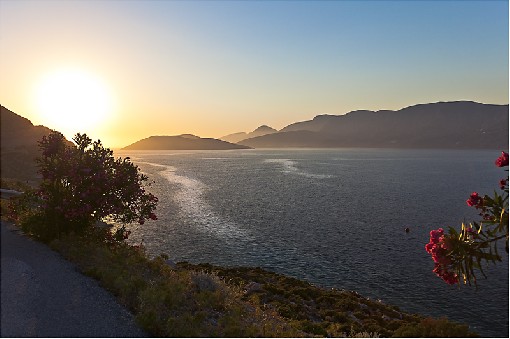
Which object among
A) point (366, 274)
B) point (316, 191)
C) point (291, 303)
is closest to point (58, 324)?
point (291, 303)

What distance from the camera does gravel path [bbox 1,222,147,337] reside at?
11.6 m

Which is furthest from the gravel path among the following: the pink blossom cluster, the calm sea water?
the calm sea water

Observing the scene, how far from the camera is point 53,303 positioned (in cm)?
1327

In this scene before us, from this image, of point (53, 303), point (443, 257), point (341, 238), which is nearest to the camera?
point (443, 257)

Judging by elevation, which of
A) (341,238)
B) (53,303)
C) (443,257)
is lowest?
(341,238)

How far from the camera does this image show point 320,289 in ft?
107

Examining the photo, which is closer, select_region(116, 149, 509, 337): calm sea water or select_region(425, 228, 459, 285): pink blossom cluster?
select_region(425, 228, 459, 285): pink blossom cluster

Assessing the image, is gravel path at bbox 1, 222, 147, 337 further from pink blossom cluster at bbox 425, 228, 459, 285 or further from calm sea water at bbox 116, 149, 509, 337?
calm sea water at bbox 116, 149, 509, 337

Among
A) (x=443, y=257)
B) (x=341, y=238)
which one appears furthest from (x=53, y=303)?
(x=341, y=238)

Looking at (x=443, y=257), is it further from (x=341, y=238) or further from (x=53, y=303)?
(x=341, y=238)

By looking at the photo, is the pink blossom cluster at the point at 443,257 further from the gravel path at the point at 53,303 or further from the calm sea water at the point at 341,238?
the calm sea water at the point at 341,238

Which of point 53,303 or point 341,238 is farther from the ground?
point 53,303

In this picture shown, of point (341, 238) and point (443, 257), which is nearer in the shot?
point (443, 257)

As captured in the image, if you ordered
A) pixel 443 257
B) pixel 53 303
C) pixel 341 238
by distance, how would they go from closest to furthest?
pixel 443 257
pixel 53 303
pixel 341 238
